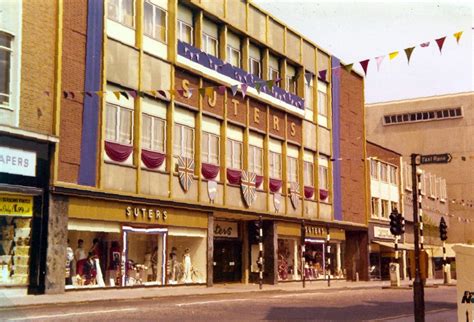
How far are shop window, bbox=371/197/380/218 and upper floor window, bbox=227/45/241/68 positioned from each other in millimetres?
18950

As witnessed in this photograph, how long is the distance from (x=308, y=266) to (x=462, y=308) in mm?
32599

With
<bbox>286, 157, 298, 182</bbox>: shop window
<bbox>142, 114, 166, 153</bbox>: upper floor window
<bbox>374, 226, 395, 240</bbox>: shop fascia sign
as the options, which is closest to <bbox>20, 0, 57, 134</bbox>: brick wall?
<bbox>142, 114, 166, 153</bbox>: upper floor window

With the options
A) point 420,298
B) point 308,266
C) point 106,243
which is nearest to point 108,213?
point 106,243

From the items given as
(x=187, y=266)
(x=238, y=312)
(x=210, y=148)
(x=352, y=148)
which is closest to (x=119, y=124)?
(x=210, y=148)

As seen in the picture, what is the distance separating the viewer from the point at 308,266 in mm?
40719

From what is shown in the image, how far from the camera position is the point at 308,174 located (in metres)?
40.7

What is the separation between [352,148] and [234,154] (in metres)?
15.1

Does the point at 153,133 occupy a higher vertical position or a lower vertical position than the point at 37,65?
lower

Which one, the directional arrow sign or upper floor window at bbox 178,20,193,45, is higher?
upper floor window at bbox 178,20,193,45

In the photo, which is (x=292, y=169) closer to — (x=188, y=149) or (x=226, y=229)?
(x=226, y=229)

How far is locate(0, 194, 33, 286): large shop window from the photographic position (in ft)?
70.6

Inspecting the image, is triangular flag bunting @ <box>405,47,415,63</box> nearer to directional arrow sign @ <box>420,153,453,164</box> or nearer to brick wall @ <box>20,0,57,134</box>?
directional arrow sign @ <box>420,153,453,164</box>

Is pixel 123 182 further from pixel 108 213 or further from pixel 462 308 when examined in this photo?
pixel 462 308

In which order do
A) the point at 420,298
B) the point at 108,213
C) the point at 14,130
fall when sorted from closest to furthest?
the point at 420,298, the point at 14,130, the point at 108,213
